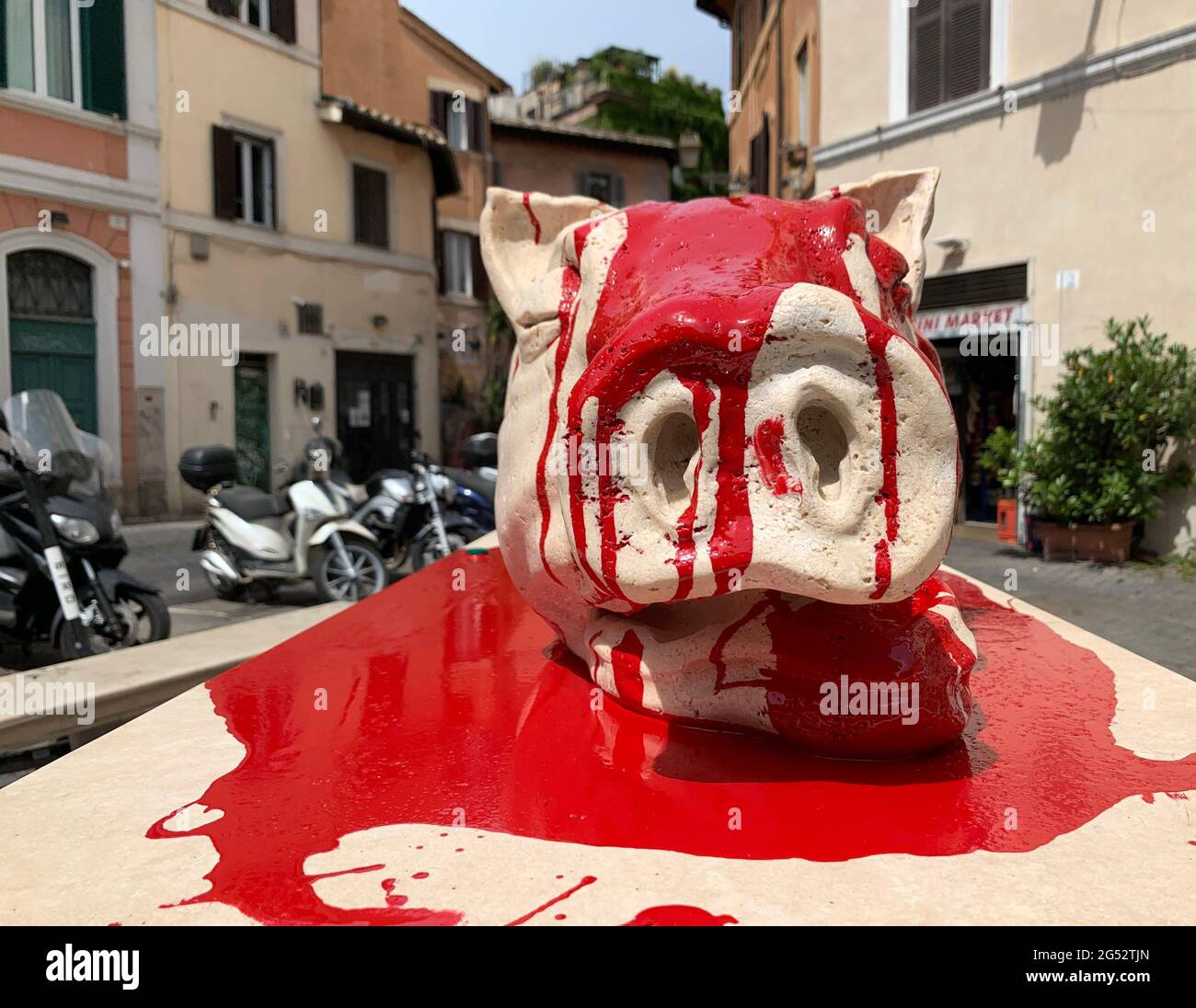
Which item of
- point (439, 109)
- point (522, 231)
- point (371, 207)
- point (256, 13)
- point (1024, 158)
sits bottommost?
point (522, 231)

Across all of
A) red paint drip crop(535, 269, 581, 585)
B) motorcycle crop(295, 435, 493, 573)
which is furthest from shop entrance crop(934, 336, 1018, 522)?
red paint drip crop(535, 269, 581, 585)

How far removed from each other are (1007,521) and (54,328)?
961cm

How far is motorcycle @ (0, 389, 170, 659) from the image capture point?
4.34 m

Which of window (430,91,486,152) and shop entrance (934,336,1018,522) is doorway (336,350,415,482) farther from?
shop entrance (934,336,1018,522)

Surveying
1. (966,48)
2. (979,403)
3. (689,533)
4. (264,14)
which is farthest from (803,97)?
(689,533)

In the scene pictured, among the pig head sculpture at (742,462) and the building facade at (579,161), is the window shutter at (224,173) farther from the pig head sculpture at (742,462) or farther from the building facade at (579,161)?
the pig head sculpture at (742,462)

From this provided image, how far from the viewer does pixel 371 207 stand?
15188 mm

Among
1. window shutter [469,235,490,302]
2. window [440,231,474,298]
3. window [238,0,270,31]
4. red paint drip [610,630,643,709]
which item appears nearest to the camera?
red paint drip [610,630,643,709]

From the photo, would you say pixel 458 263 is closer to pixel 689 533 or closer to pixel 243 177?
pixel 243 177

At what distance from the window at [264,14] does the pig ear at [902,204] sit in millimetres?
12211

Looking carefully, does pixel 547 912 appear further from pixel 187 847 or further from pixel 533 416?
pixel 533 416

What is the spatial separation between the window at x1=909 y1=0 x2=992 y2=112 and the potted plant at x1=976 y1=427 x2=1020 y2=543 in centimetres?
333

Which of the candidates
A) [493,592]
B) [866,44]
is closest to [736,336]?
[493,592]

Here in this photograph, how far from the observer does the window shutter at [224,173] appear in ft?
39.9
